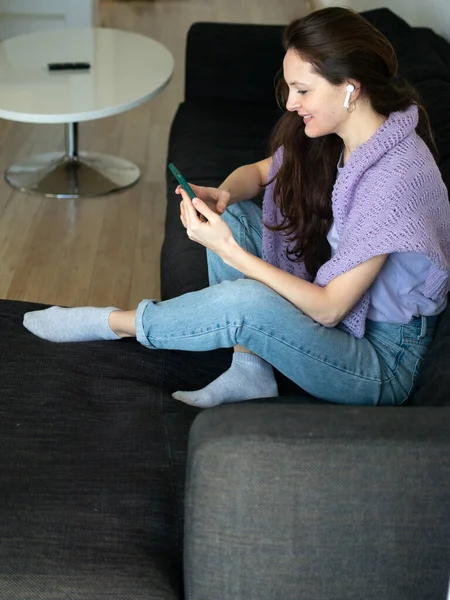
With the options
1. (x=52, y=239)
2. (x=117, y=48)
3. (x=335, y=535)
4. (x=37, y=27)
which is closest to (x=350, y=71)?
(x=335, y=535)

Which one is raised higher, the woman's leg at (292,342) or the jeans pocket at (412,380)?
the woman's leg at (292,342)

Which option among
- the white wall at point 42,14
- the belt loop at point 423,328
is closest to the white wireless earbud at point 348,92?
the belt loop at point 423,328

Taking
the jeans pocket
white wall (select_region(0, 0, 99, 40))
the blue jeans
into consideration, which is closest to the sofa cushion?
the blue jeans

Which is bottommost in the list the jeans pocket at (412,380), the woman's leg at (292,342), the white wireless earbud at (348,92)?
the jeans pocket at (412,380)

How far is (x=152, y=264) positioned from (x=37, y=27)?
9.50 ft

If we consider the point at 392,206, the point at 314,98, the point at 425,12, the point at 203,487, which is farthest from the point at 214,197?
the point at 425,12

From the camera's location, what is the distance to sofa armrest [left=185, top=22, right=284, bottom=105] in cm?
304

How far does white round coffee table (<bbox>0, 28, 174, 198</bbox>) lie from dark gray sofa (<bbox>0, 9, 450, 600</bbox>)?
52.6 inches

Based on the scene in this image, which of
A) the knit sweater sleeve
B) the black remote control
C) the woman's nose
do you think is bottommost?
the black remote control

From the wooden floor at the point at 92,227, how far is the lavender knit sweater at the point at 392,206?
3.76 ft

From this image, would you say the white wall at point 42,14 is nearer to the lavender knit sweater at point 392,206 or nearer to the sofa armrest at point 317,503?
the lavender knit sweater at point 392,206

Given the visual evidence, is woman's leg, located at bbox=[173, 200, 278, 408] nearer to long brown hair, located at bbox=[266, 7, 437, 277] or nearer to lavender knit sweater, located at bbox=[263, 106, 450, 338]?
Answer: lavender knit sweater, located at bbox=[263, 106, 450, 338]

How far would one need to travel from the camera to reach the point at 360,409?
109 centimetres

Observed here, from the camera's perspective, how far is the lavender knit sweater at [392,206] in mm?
1453
